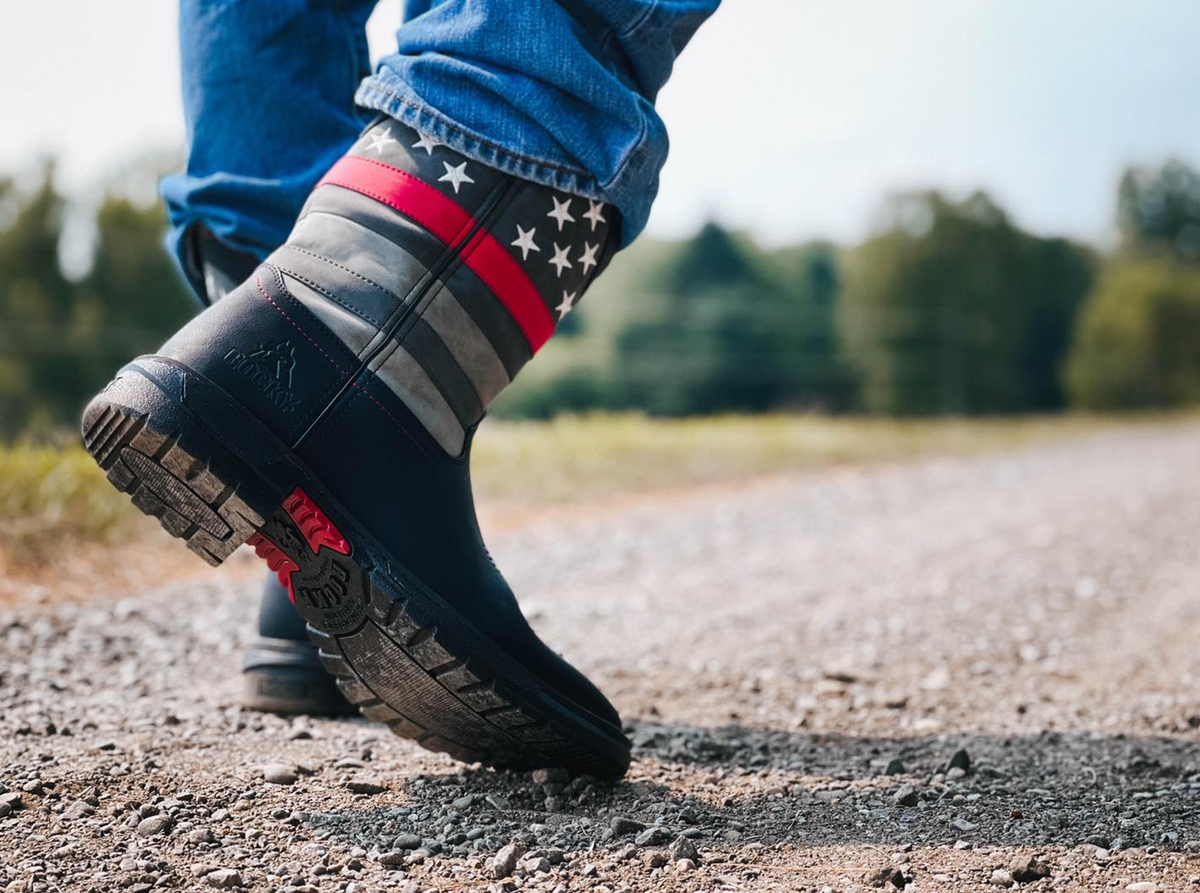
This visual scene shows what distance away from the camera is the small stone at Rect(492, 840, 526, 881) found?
84 cm

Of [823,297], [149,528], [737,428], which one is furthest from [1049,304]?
[149,528]

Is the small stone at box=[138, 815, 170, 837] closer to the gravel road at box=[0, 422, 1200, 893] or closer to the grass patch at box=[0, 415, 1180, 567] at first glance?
the gravel road at box=[0, 422, 1200, 893]

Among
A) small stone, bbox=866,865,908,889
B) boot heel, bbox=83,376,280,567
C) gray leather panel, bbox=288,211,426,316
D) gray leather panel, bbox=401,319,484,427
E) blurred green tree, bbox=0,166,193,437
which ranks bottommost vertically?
small stone, bbox=866,865,908,889

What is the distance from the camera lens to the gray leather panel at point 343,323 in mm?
958

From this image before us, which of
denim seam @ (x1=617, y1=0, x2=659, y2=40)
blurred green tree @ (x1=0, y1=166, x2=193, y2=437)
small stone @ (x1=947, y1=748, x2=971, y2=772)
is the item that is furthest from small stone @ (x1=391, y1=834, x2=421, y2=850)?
blurred green tree @ (x1=0, y1=166, x2=193, y2=437)

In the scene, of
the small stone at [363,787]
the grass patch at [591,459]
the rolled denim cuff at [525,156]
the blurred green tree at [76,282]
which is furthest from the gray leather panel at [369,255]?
the blurred green tree at [76,282]

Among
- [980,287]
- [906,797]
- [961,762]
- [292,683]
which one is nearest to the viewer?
[906,797]

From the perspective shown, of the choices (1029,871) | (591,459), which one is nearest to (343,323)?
(1029,871)

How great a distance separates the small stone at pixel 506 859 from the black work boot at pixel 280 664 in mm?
521

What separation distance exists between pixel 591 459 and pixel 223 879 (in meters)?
4.21

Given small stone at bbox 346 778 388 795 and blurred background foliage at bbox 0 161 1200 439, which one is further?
blurred background foliage at bbox 0 161 1200 439

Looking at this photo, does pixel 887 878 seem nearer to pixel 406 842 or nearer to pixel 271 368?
pixel 406 842

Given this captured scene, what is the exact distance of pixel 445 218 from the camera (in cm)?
98

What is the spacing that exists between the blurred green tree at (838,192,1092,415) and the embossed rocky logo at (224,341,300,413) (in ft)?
62.6
